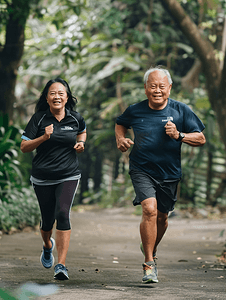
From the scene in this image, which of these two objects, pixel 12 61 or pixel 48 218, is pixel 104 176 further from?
pixel 48 218

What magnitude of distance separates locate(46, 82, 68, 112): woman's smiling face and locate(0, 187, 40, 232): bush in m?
3.96

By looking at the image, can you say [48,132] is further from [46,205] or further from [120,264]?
[120,264]

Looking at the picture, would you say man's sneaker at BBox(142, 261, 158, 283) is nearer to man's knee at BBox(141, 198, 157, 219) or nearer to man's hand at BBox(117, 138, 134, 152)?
man's knee at BBox(141, 198, 157, 219)

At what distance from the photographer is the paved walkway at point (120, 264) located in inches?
151

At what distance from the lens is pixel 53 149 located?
4445 millimetres

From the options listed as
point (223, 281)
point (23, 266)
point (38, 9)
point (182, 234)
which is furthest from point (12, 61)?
point (223, 281)

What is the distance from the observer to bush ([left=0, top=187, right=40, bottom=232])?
8132mm

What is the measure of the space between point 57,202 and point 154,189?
0.90 meters

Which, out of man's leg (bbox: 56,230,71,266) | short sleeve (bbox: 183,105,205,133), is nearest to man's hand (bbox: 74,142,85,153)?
man's leg (bbox: 56,230,71,266)

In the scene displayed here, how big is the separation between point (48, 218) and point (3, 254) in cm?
167

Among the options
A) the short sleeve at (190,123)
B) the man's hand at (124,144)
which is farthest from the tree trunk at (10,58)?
the short sleeve at (190,123)

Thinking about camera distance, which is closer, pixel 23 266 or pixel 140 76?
pixel 23 266

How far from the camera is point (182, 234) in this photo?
31.2 feet

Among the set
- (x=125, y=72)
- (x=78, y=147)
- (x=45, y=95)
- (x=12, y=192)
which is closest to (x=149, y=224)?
(x=78, y=147)
